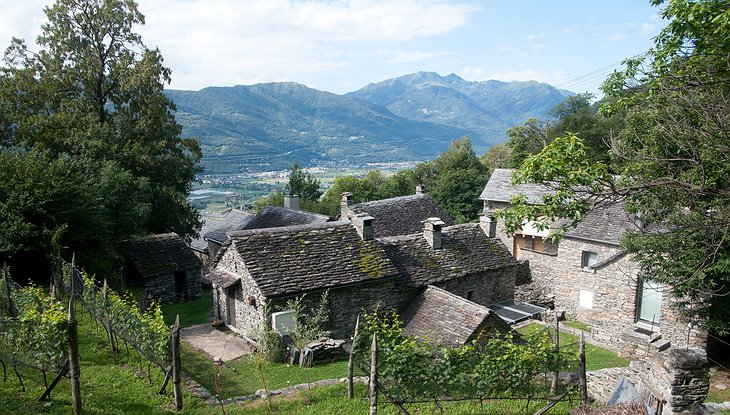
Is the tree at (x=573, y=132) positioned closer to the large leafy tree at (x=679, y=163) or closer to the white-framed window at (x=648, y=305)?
the white-framed window at (x=648, y=305)

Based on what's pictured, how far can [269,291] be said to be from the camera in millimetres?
18000

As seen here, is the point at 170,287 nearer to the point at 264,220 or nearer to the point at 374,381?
the point at 264,220

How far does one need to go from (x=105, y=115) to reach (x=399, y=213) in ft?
67.6

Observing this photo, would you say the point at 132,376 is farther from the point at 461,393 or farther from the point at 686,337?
the point at 686,337

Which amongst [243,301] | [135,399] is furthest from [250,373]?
[135,399]

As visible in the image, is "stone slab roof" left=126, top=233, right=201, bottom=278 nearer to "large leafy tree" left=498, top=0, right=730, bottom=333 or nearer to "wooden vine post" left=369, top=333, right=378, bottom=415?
"wooden vine post" left=369, top=333, right=378, bottom=415

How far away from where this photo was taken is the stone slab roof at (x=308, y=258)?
1870 centimetres

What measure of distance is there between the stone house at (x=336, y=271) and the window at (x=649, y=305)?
276 inches

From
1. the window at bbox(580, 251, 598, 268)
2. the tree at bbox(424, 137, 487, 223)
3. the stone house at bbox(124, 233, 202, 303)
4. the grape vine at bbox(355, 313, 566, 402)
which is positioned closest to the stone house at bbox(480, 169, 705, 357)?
the window at bbox(580, 251, 598, 268)

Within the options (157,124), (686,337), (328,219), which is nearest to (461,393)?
(686,337)

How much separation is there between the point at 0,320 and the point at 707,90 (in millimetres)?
17498

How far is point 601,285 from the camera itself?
75.3 feet

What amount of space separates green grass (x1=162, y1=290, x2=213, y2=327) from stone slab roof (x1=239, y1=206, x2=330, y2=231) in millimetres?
7029

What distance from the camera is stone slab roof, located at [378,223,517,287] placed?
22.0 m
